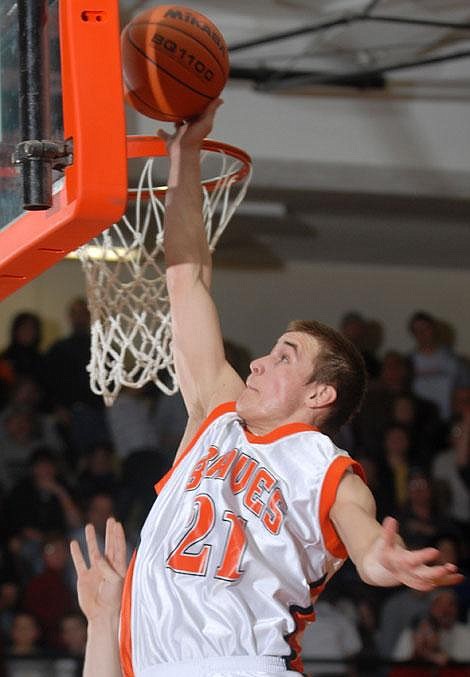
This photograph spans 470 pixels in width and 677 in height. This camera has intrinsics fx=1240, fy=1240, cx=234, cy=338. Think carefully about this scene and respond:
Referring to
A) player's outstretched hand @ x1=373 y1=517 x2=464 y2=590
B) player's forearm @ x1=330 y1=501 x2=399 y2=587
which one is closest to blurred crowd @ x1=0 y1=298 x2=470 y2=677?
player's forearm @ x1=330 y1=501 x2=399 y2=587

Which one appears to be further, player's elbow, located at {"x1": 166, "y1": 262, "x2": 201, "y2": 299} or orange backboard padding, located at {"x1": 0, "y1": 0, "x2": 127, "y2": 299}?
player's elbow, located at {"x1": 166, "y1": 262, "x2": 201, "y2": 299}

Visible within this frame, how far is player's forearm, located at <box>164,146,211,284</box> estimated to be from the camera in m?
3.46

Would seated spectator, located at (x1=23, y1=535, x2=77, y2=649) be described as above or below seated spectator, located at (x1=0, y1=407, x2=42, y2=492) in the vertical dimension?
below

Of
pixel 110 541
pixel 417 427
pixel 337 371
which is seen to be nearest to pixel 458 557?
pixel 417 427

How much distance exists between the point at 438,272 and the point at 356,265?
70 centimetres

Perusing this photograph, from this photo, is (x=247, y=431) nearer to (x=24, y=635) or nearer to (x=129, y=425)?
(x=24, y=635)

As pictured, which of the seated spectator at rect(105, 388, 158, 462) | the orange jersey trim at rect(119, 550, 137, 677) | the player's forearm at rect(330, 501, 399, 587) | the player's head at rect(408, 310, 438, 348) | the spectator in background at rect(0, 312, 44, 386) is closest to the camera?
the player's forearm at rect(330, 501, 399, 587)

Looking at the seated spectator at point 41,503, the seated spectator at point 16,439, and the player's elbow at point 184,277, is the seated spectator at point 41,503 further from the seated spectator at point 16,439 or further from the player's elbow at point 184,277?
the player's elbow at point 184,277

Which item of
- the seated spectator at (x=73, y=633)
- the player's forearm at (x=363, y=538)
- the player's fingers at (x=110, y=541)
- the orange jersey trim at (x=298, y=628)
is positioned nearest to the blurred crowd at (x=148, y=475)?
the seated spectator at (x=73, y=633)

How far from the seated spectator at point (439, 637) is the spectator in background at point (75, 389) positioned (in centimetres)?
254

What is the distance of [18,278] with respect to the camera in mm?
2941

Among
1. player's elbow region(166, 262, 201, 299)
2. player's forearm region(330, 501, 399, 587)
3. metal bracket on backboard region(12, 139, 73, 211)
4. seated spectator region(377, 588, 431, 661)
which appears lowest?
seated spectator region(377, 588, 431, 661)

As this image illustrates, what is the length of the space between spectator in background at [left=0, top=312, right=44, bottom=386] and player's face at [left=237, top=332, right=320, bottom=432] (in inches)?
210

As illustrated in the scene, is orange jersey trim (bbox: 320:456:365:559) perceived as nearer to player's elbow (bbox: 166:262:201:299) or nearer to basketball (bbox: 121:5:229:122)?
player's elbow (bbox: 166:262:201:299)
